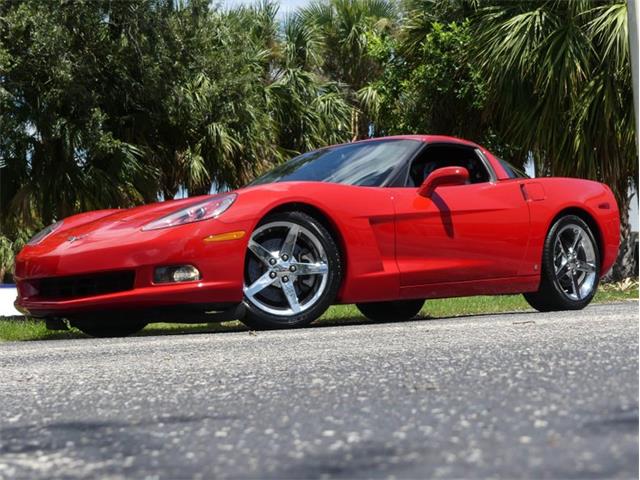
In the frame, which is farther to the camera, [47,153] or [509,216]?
[47,153]

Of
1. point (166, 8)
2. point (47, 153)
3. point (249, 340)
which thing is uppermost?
point (166, 8)

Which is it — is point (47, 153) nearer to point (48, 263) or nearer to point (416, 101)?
point (416, 101)

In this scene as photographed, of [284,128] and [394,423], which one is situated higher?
[284,128]

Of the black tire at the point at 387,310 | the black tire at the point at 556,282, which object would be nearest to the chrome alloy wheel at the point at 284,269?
the black tire at the point at 387,310

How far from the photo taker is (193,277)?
18.5 feet

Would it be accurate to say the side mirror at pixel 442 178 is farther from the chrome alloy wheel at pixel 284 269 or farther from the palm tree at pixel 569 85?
the palm tree at pixel 569 85

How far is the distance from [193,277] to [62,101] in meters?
8.77

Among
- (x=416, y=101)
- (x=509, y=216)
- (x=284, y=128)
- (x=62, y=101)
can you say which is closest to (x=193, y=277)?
(x=509, y=216)

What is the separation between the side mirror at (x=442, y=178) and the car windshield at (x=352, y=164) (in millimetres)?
233

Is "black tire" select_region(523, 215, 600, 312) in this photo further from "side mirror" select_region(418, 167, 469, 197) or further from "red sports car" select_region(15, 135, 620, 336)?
"side mirror" select_region(418, 167, 469, 197)

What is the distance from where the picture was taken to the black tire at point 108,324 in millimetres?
5734

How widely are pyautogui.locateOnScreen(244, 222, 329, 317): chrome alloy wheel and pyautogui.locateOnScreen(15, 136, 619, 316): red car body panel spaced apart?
13cm

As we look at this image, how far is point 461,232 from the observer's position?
255 inches

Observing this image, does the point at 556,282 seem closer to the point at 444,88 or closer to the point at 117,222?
the point at 117,222
